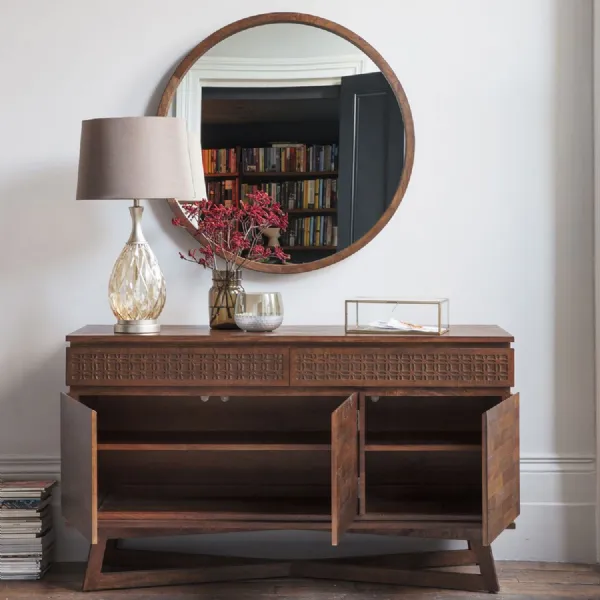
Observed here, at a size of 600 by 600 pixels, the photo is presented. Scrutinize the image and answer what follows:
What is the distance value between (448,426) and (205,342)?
35.8 inches

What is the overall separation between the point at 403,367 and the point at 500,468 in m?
0.40

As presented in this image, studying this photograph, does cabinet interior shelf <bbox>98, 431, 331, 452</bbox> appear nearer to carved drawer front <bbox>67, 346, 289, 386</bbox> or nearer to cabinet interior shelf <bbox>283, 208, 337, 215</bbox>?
carved drawer front <bbox>67, 346, 289, 386</bbox>

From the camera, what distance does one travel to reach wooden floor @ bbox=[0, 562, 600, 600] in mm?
2584

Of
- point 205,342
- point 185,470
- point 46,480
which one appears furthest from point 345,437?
point 46,480

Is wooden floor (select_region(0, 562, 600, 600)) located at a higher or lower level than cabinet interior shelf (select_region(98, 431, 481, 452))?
lower

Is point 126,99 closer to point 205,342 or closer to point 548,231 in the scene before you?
point 205,342

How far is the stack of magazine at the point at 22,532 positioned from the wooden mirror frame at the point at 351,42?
3.42ft

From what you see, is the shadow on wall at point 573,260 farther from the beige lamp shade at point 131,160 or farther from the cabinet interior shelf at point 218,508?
the beige lamp shade at point 131,160

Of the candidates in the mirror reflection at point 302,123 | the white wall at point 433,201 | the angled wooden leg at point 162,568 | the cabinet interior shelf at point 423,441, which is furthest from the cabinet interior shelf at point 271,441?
the mirror reflection at point 302,123

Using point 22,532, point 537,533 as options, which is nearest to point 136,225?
point 22,532

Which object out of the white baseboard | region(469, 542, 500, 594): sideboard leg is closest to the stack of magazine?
the white baseboard

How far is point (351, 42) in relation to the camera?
113 inches

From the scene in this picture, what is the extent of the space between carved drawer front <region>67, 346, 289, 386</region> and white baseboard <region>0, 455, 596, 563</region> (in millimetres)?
706

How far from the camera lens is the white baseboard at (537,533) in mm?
2916
